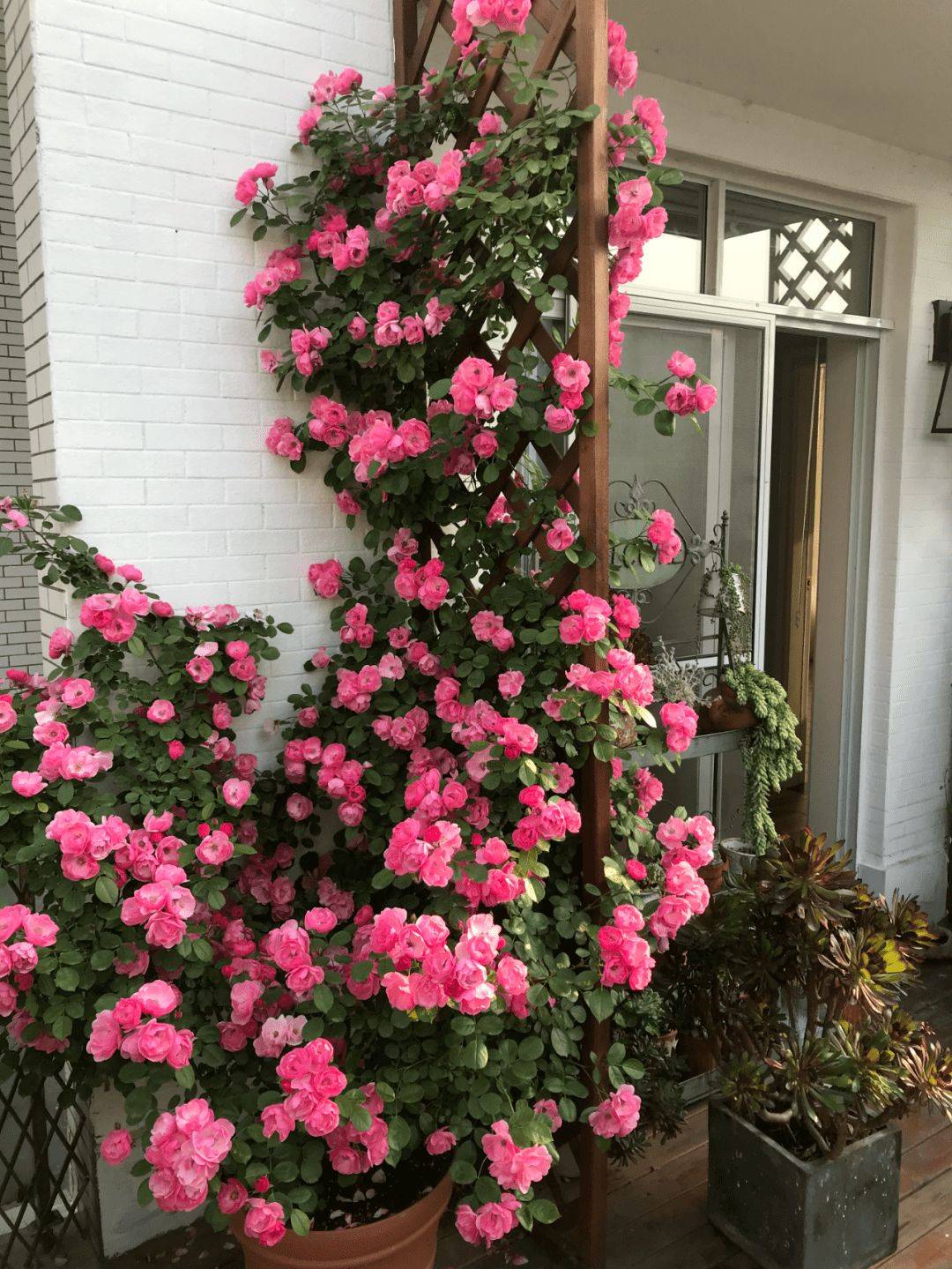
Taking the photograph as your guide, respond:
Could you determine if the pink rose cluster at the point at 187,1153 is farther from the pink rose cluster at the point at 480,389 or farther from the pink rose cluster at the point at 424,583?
the pink rose cluster at the point at 480,389

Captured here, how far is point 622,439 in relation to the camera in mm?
3211

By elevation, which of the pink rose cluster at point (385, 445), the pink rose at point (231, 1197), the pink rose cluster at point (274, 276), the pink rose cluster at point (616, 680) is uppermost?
the pink rose cluster at point (274, 276)

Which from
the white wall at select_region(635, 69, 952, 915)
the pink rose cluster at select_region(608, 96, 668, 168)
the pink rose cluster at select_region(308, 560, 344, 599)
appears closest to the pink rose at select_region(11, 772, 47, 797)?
the pink rose cluster at select_region(308, 560, 344, 599)

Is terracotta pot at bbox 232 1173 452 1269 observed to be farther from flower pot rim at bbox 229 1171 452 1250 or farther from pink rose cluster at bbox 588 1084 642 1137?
pink rose cluster at bbox 588 1084 642 1137

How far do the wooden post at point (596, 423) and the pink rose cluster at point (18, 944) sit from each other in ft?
3.61

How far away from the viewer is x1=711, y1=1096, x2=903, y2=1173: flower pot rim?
7.00 ft

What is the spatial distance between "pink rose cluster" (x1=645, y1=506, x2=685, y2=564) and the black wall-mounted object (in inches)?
92.8

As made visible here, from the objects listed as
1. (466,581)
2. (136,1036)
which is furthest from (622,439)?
(136,1036)

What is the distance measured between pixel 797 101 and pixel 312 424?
2.16m

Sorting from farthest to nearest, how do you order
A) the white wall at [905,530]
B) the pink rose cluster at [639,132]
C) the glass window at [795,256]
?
the white wall at [905,530], the glass window at [795,256], the pink rose cluster at [639,132]

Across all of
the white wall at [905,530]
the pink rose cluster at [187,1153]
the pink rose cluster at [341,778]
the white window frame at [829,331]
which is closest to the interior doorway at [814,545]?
the white window frame at [829,331]

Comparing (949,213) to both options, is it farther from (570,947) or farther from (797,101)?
(570,947)

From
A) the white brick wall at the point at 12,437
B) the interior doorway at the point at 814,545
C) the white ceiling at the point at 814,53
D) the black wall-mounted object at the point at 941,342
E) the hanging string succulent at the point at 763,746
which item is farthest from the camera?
the white brick wall at the point at 12,437

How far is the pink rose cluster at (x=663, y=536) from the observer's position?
6.86ft
